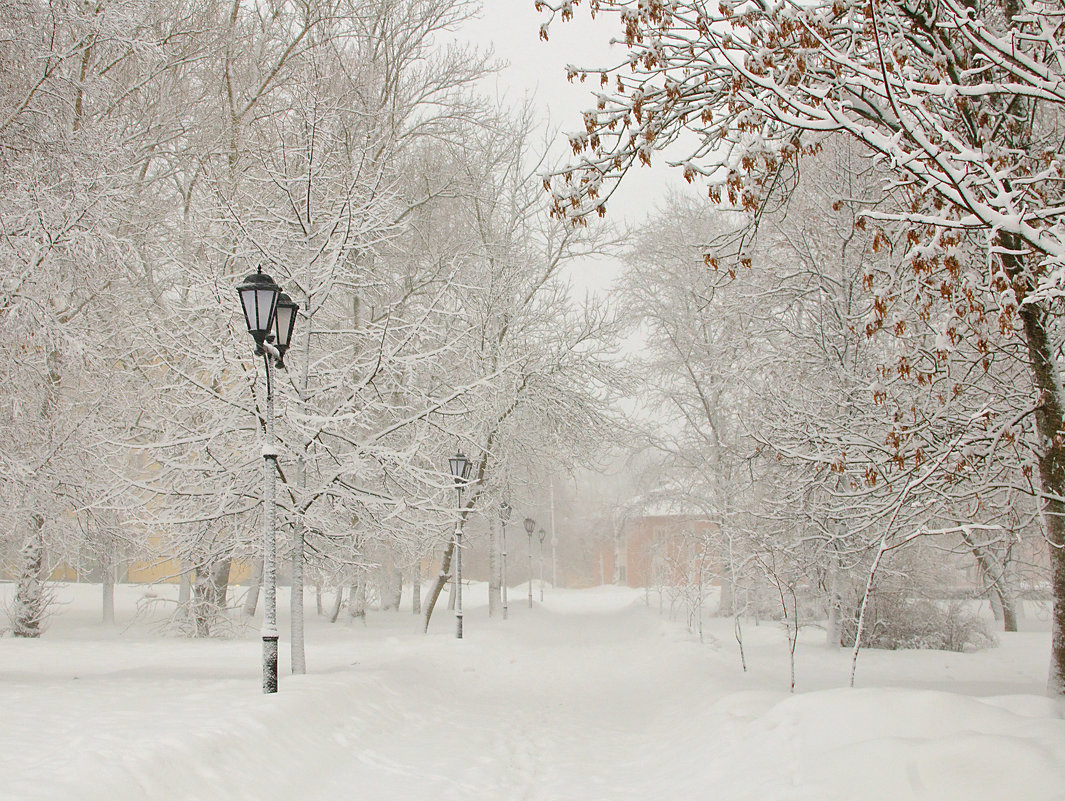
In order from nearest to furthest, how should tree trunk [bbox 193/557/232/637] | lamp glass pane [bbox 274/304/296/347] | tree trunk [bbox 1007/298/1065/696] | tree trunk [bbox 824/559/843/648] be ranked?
1. tree trunk [bbox 1007/298/1065/696]
2. lamp glass pane [bbox 274/304/296/347]
3. tree trunk [bbox 824/559/843/648]
4. tree trunk [bbox 193/557/232/637]

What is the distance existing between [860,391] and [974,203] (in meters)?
6.69

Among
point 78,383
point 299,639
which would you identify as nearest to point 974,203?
point 299,639

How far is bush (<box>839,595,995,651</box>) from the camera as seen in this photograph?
14.9m

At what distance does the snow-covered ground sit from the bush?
1997mm

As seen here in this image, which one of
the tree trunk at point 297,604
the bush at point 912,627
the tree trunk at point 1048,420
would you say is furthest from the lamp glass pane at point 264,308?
the bush at point 912,627

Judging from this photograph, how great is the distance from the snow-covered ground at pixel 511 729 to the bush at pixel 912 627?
1997 mm

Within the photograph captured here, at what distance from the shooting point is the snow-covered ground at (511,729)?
13.5ft

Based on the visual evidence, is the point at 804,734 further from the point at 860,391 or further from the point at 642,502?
the point at 642,502

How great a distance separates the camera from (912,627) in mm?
15281

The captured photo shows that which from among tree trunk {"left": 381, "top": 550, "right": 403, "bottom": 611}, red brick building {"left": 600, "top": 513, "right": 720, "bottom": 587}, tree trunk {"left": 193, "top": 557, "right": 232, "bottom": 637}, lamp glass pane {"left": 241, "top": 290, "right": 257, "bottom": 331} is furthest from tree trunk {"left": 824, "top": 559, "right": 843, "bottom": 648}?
tree trunk {"left": 381, "top": 550, "right": 403, "bottom": 611}

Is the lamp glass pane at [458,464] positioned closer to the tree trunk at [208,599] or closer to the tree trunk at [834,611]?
the tree trunk at [208,599]

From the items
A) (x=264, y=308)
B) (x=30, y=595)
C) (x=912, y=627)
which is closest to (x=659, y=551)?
(x=912, y=627)

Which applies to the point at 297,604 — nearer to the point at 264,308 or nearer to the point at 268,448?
the point at 268,448

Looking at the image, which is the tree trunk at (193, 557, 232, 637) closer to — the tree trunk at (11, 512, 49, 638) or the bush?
the tree trunk at (11, 512, 49, 638)
